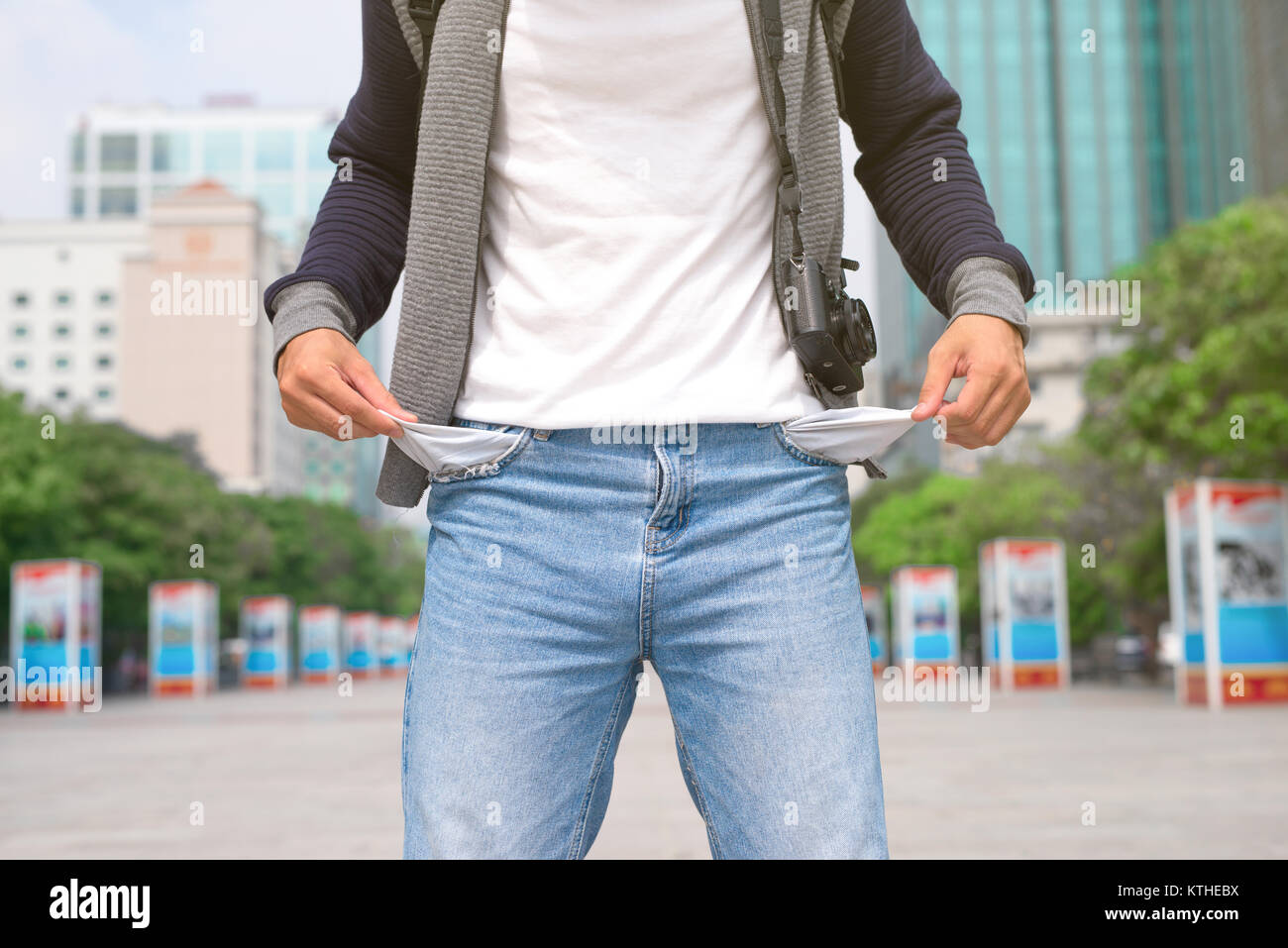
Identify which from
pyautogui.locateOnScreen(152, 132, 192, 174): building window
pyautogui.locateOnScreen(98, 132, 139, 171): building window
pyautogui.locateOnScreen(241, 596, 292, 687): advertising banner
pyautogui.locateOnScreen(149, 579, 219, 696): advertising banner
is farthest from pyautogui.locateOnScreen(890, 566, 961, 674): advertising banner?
pyautogui.locateOnScreen(98, 132, 139, 171): building window

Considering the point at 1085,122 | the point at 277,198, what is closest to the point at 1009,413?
the point at 1085,122

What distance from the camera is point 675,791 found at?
941cm

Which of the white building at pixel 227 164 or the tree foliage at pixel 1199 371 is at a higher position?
the white building at pixel 227 164

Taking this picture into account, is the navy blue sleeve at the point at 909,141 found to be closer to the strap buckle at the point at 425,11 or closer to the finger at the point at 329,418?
the strap buckle at the point at 425,11

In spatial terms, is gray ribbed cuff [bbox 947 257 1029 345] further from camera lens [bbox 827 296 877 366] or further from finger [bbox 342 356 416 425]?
finger [bbox 342 356 416 425]

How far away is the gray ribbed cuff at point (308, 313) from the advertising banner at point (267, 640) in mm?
46994

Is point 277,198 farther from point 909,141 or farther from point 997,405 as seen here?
point 997,405

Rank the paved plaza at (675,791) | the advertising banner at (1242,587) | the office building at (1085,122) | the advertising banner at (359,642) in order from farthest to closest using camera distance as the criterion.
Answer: the office building at (1085,122) → the advertising banner at (359,642) → the advertising banner at (1242,587) → the paved plaza at (675,791)

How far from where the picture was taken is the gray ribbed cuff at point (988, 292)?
172 centimetres

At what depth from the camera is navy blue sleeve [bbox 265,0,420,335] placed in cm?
193

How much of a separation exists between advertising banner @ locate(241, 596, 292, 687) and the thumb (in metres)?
47.3

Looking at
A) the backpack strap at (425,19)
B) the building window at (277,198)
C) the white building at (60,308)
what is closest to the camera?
the backpack strap at (425,19)

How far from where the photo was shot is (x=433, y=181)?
1813mm

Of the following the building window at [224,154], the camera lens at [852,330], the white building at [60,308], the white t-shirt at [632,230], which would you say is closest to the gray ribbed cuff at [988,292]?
the camera lens at [852,330]
